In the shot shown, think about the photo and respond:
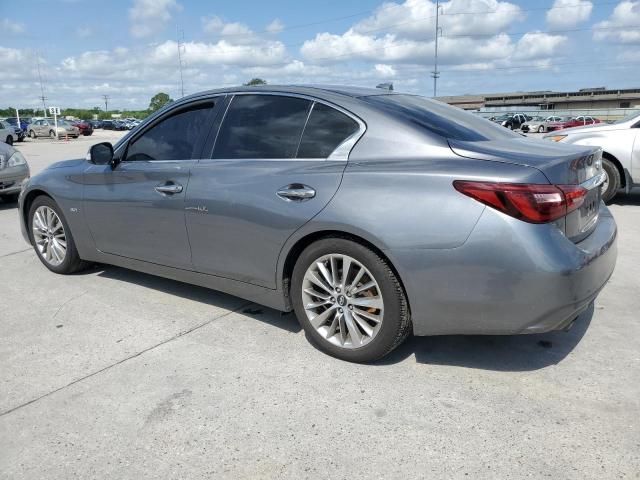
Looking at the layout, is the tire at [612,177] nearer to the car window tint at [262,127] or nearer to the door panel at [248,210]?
the car window tint at [262,127]

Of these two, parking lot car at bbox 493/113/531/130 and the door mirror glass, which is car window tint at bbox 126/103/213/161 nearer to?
the door mirror glass

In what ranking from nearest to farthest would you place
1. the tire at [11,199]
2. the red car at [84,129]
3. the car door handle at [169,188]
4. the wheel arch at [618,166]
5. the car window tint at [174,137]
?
the car door handle at [169,188]
the car window tint at [174,137]
the wheel arch at [618,166]
the tire at [11,199]
the red car at [84,129]

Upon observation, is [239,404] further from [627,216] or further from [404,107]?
[627,216]

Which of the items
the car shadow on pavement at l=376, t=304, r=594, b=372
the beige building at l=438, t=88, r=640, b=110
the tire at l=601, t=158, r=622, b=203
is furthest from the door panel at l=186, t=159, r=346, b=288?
the beige building at l=438, t=88, r=640, b=110

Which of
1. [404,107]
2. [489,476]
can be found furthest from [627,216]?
[489,476]

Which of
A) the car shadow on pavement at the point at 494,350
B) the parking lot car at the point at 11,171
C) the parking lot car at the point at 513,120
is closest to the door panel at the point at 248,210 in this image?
the car shadow on pavement at the point at 494,350

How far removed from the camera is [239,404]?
9.34 feet

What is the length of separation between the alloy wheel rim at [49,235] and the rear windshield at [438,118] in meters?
3.19

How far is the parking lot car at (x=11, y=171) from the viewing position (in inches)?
345

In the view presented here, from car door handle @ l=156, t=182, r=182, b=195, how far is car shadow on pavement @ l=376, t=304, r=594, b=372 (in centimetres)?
182

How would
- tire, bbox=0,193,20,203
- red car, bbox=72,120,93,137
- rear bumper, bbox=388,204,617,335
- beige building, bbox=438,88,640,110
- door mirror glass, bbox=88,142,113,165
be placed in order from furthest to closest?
beige building, bbox=438,88,640,110, red car, bbox=72,120,93,137, tire, bbox=0,193,20,203, door mirror glass, bbox=88,142,113,165, rear bumper, bbox=388,204,617,335

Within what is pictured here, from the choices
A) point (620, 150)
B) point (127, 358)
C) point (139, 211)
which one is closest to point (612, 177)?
point (620, 150)

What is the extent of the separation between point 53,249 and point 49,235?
134 millimetres

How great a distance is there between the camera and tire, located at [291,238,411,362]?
298 cm
